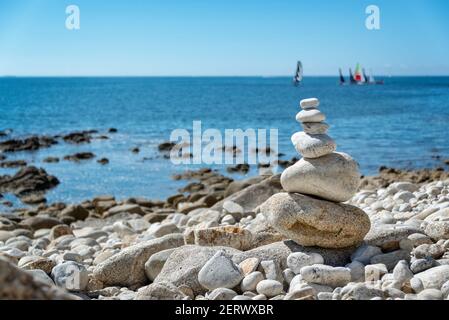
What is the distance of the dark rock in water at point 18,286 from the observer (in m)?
2.59

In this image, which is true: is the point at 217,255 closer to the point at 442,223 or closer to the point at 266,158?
the point at 442,223

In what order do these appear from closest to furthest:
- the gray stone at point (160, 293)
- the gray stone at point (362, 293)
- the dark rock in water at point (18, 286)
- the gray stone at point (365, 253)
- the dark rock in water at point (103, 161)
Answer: the dark rock in water at point (18, 286), the gray stone at point (362, 293), the gray stone at point (160, 293), the gray stone at point (365, 253), the dark rock in water at point (103, 161)

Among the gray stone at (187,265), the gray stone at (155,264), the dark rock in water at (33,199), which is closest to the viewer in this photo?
the gray stone at (187,265)

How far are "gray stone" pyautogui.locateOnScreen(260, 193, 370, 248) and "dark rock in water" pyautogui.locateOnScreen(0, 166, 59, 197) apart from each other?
38.0 feet

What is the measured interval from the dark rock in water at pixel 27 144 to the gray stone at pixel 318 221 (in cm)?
2020

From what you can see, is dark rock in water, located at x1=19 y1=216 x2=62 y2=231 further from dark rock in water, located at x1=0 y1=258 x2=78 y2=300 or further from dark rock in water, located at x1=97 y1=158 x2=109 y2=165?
dark rock in water, located at x1=97 y1=158 x2=109 y2=165

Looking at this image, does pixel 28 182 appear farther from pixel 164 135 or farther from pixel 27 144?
pixel 164 135

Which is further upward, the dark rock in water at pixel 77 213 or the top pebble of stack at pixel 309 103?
the top pebble of stack at pixel 309 103

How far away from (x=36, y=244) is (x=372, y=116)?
25318 millimetres

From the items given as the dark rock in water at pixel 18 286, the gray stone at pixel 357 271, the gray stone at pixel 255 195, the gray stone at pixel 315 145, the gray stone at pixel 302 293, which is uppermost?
the gray stone at pixel 315 145

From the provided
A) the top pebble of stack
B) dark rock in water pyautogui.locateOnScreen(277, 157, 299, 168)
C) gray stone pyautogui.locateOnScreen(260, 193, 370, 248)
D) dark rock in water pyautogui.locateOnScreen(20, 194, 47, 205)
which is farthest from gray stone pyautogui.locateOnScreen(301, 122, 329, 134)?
dark rock in water pyautogui.locateOnScreen(277, 157, 299, 168)

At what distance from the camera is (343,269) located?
498 centimetres

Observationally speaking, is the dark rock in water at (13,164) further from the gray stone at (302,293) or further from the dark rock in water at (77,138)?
the gray stone at (302,293)

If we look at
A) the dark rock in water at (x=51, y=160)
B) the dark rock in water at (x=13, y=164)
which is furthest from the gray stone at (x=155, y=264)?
the dark rock in water at (x=51, y=160)
